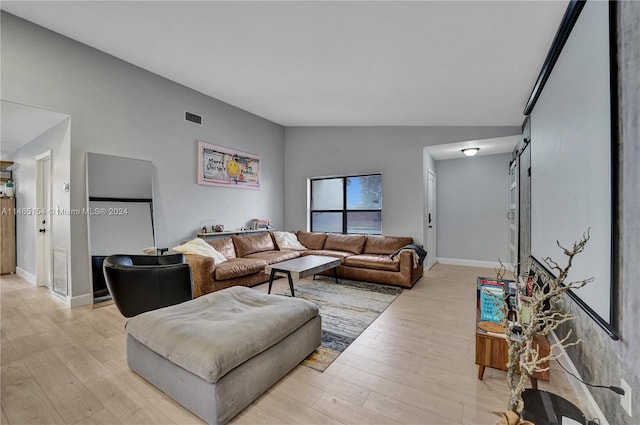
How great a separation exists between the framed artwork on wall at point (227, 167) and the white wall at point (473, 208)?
419cm

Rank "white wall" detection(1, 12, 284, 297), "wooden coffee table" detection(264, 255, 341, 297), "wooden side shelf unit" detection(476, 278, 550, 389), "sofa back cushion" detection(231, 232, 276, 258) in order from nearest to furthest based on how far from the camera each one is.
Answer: "wooden side shelf unit" detection(476, 278, 550, 389) < "white wall" detection(1, 12, 284, 297) < "wooden coffee table" detection(264, 255, 341, 297) < "sofa back cushion" detection(231, 232, 276, 258)

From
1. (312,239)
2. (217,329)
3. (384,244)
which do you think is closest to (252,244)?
(312,239)

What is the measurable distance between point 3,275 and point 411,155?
7.78m

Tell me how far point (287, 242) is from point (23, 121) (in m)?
4.15

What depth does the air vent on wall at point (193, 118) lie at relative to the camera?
14.7 feet

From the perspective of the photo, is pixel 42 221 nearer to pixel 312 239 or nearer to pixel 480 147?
pixel 312 239

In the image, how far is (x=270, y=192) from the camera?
623 centimetres

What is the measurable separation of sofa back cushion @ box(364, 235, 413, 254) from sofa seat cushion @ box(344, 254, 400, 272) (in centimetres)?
53

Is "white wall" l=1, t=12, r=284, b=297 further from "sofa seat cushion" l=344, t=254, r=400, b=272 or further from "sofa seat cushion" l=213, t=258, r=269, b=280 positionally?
"sofa seat cushion" l=344, t=254, r=400, b=272

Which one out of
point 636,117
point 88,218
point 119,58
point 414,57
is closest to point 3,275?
point 88,218

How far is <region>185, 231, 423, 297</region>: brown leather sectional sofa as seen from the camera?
12.2 feet

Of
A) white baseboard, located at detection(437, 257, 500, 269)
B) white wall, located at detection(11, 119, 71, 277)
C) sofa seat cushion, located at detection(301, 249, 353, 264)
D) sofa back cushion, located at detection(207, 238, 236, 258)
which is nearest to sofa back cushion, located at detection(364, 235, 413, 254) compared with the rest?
sofa seat cushion, located at detection(301, 249, 353, 264)

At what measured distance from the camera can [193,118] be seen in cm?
458

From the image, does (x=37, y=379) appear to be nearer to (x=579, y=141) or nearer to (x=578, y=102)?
(x=579, y=141)
